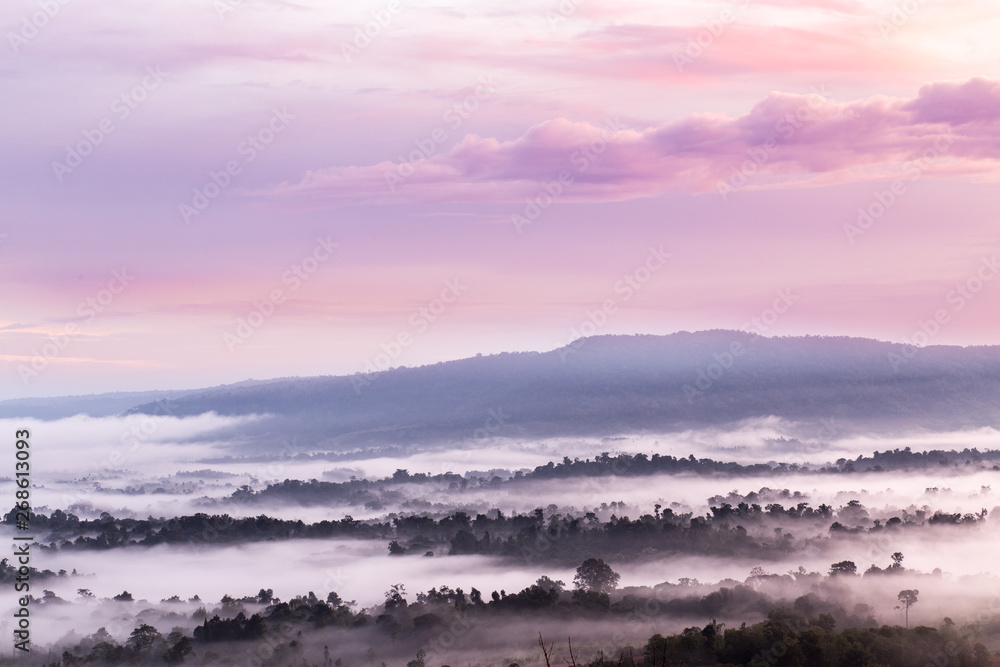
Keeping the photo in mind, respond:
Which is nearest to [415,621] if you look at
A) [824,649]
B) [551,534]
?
[824,649]

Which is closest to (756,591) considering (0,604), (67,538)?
(0,604)

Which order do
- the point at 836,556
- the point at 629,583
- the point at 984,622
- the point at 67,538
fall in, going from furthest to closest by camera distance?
the point at 67,538 < the point at 836,556 < the point at 629,583 < the point at 984,622

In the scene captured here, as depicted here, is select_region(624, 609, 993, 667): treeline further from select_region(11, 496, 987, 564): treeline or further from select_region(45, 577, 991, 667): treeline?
select_region(11, 496, 987, 564): treeline

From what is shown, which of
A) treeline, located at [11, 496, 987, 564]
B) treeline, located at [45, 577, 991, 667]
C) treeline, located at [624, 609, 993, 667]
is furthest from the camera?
treeline, located at [11, 496, 987, 564]

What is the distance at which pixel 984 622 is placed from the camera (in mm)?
107812

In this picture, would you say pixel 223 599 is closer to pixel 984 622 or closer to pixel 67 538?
pixel 67 538

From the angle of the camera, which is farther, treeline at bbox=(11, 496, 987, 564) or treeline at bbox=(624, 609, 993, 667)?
treeline at bbox=(11, 496, 987, 564)

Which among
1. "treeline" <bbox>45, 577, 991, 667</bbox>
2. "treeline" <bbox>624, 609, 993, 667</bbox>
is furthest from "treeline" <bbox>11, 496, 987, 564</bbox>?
"treeline" <bbox>624, 609, 993, 667</bbox>

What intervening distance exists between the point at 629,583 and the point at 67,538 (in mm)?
113677

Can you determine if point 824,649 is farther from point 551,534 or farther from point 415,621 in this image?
point 551,534

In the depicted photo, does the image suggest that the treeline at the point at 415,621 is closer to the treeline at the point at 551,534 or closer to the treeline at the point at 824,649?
the treeline at the point at 824,649

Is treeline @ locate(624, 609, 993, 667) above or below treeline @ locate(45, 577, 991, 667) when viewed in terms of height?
above

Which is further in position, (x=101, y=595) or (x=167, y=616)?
(x=101, y=595)

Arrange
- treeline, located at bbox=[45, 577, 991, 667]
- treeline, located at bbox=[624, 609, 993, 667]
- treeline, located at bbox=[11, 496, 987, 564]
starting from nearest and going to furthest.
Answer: treeline, located at bbox=[624, 609, 993, 667] < treeline, located at bbox=[45, 577, 991, 667] < treeline, located at bbox=[11, 496, 987, 564]
